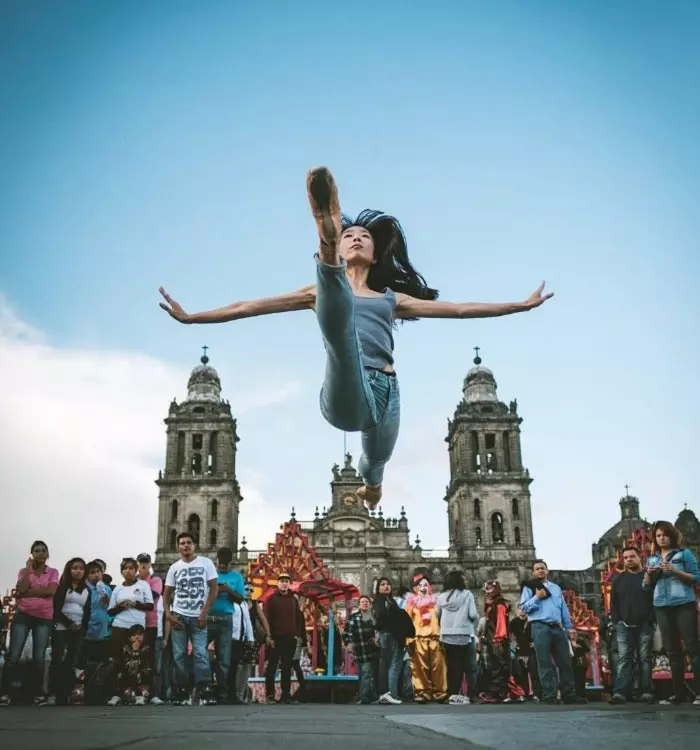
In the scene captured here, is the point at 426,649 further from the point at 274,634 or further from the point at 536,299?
the point at 536,299

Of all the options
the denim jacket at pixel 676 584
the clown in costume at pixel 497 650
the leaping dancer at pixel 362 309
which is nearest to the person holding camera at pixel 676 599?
the denim jacket at pixel 676 584

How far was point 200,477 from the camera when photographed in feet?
163

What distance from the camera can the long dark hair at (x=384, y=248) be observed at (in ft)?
14.0

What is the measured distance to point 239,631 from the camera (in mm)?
8203

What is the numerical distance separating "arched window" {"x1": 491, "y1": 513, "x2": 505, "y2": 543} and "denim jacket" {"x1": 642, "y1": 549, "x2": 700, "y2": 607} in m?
44.6

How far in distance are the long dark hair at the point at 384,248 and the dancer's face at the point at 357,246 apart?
12 centimetres

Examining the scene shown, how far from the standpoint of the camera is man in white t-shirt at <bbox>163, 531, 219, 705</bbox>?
678 centimetres

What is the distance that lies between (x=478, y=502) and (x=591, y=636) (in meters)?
30.8

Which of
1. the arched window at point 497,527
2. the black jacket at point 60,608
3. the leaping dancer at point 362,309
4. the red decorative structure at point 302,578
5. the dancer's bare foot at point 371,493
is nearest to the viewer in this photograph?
the leaping dancer at point 362,309

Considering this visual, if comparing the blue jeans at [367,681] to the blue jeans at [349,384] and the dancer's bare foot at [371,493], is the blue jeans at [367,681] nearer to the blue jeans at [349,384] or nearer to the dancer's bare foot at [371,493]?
the dancer's bare foot at [371,493]

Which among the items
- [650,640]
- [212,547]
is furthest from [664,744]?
[212,547]

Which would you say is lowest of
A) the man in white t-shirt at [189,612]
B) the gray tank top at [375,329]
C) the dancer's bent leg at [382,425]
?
the man in white t-shirt at [189,612]

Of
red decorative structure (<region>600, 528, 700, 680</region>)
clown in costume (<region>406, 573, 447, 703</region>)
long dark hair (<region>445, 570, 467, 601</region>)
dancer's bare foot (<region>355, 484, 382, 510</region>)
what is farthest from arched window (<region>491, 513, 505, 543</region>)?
dancer's bare foot (<region>355, 484, 382, 510</region>)

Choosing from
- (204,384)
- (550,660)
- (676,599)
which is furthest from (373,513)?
(676,599)
